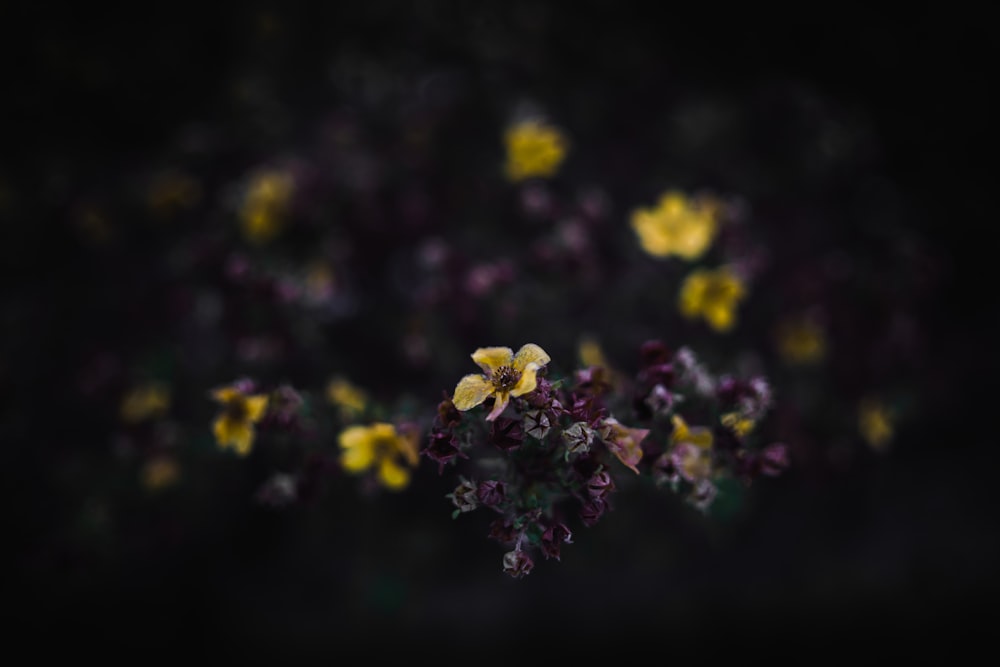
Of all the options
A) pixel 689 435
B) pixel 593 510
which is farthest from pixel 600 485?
pixel 689 435

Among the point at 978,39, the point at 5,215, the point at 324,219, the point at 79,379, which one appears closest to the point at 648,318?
the point at 324,219

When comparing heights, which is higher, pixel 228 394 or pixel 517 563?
pixel 228 394

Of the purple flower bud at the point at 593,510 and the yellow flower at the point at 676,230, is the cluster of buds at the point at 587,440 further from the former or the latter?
the yellow flower at the point at 676,230

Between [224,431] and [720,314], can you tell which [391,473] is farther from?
[720,314]

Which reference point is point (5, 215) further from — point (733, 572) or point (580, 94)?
point (733, 572)

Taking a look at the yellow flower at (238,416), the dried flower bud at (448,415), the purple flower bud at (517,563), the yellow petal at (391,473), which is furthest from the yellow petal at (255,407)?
the purple flower bud at (517,563)

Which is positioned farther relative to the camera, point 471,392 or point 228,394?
point 228,394
